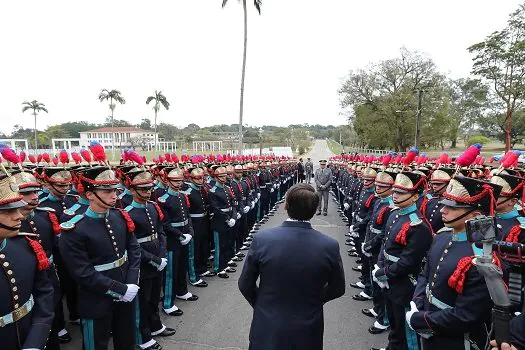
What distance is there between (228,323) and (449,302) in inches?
122

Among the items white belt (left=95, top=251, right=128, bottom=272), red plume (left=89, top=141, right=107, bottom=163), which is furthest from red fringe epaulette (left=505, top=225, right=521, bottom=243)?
red plume (left=89, top=141, right=107, bottom=163)

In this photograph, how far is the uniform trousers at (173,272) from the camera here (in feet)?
16.6

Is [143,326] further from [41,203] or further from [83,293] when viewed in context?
[41,203]

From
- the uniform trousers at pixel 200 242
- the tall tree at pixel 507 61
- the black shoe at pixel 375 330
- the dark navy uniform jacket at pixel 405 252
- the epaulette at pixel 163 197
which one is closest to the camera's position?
the dark navy uniform jacket at pixel 405 252

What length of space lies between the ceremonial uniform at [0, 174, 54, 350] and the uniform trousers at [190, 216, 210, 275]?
3.67 metres

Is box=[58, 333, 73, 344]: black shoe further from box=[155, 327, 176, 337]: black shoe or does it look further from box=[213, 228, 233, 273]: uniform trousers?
box=[213, 228, 233, 273]: uniform trousers

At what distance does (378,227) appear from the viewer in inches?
195

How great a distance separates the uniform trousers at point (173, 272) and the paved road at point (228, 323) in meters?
0.26

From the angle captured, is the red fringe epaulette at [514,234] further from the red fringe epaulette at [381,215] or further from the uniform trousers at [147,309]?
the uniform trousers at [147,309]

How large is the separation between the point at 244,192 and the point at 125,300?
5.79 metres

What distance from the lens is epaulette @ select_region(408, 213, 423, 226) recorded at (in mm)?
3596

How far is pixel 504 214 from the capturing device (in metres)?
3.81

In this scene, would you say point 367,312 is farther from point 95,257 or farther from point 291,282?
point 95,257

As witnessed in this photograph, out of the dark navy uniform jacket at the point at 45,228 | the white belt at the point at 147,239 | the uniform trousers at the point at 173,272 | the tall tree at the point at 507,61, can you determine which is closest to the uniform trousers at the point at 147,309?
the white belt at the point at 147,239
